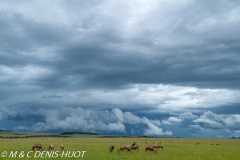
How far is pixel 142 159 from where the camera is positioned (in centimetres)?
2820

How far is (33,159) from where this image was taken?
28109 mm

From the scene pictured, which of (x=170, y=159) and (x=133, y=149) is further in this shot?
(x=133, y=149)

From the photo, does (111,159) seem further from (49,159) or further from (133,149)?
(133,149)

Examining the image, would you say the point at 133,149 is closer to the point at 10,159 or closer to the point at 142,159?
the point at 142,159

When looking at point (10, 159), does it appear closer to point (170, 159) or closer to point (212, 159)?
point (170, 159)

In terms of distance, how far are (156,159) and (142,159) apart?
1.52 metres

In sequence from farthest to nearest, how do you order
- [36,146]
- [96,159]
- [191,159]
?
[36,146] → [191,159] → [96,159]

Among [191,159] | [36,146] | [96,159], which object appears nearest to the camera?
[96,159]

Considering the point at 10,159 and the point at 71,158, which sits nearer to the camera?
the point at 10,159

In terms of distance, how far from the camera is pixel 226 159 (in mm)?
29797

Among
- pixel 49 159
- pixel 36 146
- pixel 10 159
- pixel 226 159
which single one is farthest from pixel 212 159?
pixel 36 146

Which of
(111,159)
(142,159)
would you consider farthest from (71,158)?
(142,159)

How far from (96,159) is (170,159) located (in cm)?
814

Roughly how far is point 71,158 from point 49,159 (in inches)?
99.7
